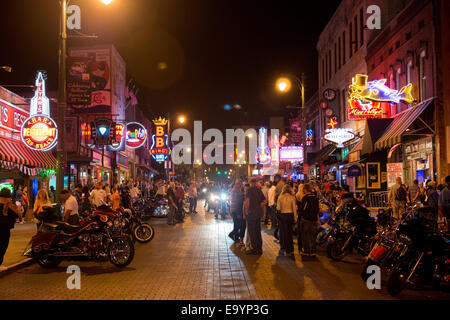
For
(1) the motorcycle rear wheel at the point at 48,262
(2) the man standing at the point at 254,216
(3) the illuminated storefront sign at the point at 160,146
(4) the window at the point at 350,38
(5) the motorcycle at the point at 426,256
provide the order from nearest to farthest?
(5) the motorcycle at the point at 426,256 → (1) the motorcycle rear wheel at the point at 48,262 → (2) the man standing at the point at 254,216 → (4) the window at the point at 350,38 → (3) the illuminated storefront sign at the point at 160,146

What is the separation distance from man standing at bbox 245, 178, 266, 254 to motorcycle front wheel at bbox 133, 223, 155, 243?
3.95 meters

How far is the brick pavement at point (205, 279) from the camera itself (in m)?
7.42

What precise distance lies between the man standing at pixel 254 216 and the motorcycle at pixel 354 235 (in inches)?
80.7

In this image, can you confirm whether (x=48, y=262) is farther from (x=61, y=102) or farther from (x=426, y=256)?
(x=426, y=256)

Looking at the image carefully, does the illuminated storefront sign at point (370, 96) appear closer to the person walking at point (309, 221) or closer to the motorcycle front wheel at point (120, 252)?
the person walking at point (309, 221)

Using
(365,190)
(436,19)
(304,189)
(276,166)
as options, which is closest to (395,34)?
(436,19)

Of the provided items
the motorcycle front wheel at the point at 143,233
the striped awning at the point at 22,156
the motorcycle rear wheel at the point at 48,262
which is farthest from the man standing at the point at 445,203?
the striped awning at the point at 22,156

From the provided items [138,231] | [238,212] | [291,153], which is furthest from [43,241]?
[291,153]

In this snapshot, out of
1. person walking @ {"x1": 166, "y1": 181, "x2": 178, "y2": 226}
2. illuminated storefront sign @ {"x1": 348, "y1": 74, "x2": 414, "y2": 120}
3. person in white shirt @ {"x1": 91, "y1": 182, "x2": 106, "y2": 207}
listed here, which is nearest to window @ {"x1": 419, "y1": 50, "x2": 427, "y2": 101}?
illuminated storefront sign @ {"x1": 348, "y1": 74, "x2": 414, "y2": 120}

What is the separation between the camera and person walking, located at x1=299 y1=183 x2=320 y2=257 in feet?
37.5

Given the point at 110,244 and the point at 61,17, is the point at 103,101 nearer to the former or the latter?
the point at 61,17

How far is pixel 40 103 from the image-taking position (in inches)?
842
